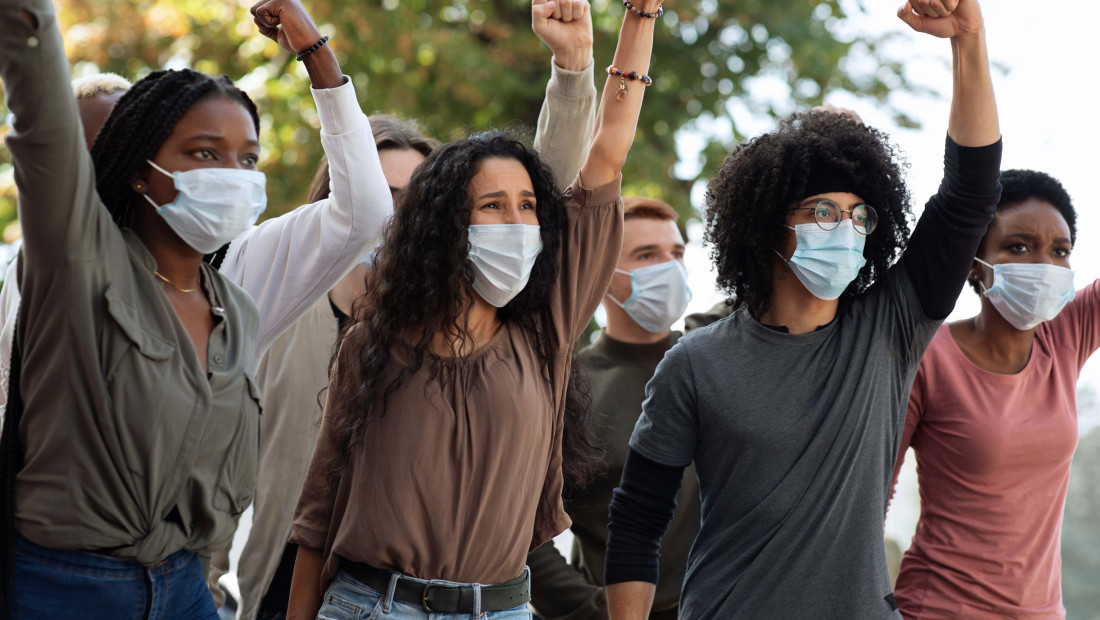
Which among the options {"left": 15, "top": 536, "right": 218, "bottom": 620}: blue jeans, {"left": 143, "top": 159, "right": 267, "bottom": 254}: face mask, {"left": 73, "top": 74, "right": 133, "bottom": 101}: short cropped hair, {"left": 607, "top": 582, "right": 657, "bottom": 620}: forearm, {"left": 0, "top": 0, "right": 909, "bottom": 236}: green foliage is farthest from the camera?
{"left": 0, "top": 0, "right": 909, "bottom": 236}: green foliage

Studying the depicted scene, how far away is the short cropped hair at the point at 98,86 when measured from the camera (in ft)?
11.3

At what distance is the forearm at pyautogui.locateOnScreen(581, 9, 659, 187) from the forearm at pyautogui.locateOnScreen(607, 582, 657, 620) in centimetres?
125

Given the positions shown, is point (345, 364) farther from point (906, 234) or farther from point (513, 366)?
point (906, 234)

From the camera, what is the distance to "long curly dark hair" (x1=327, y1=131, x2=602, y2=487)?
10.6 feet

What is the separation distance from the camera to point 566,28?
344 centimetres

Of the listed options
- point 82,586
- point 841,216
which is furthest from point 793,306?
point 82,586

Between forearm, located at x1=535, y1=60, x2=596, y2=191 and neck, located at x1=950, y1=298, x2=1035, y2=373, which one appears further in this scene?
neck, located at x1=950, y1=298, x2=1035, y2=373

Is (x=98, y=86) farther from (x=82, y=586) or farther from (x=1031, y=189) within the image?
(x=1031, y=189)

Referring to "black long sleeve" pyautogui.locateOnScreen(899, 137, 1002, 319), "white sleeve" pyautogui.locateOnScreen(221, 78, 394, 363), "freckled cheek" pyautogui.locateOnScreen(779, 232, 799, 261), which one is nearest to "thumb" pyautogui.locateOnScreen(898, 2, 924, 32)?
"black long sleeve" pyautogui.locateOnScreen(899, 137, 1002, 319)

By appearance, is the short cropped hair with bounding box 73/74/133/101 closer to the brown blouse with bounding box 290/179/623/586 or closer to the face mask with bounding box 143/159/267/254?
the face mask with bounding box 143/159/267/254

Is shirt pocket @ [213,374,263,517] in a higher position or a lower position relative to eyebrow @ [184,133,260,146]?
lower

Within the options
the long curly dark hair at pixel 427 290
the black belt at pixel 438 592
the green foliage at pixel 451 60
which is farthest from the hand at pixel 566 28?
the green foliage at pixel 451 60

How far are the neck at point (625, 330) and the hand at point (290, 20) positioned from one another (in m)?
2.24

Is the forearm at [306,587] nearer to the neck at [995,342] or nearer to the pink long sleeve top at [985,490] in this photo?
the pink long sleeve top at [985,490]
